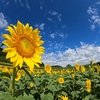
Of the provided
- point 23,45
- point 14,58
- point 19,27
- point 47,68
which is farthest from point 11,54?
point 47,68

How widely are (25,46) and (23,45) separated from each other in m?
0.02

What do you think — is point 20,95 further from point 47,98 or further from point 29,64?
point 47,98

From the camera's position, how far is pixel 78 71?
967 centimetres

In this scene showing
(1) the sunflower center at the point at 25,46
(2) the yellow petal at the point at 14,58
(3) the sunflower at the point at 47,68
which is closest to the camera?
(2) the yellow petal at the point at 14,58

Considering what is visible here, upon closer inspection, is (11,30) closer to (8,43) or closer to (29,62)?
(8,43)

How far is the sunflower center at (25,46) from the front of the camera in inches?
92.0

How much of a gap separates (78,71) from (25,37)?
7.41 meters

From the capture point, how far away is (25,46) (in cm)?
234

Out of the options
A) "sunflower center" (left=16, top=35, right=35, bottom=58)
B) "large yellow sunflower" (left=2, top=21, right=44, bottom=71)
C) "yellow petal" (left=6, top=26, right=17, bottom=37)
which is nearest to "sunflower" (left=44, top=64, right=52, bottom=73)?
"large yellow sunflower" (left=2, top=21, right=44, bottom=71)

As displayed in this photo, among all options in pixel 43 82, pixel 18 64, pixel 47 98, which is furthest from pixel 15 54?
pixel 43 82

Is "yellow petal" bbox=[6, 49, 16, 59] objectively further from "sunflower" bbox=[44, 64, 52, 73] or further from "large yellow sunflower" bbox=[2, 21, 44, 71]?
"sunflower" bbox=[44, 64, 52, 73]

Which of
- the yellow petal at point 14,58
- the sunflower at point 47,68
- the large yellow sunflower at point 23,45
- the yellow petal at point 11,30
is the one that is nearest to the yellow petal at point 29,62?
the large yellow sunflower at point 23,45

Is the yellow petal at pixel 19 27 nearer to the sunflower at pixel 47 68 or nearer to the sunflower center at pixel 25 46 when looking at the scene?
the sunflower center at pixel 25 46

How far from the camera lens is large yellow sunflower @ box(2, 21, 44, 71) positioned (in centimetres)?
226
